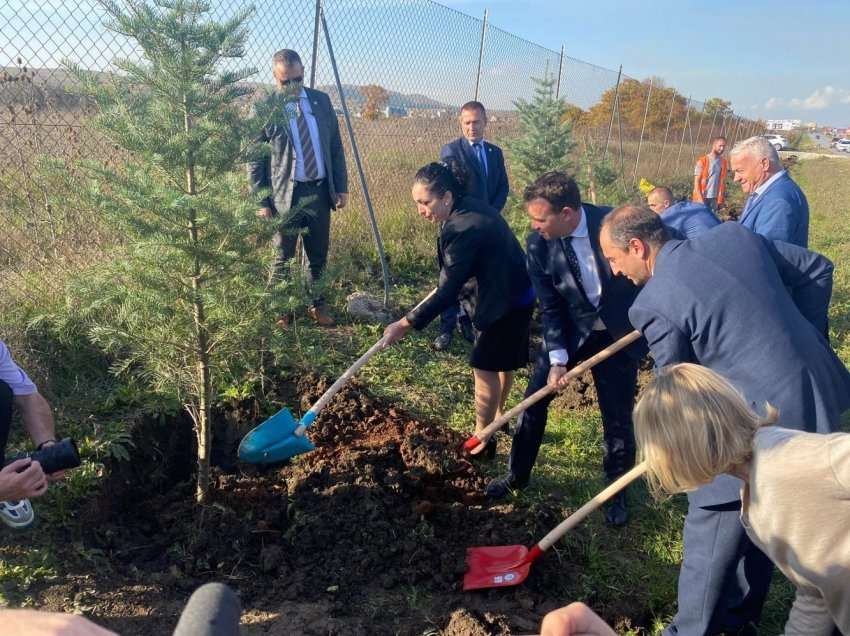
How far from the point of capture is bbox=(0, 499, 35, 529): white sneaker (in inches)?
112

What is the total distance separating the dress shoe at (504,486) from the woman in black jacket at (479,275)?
1.79 ft

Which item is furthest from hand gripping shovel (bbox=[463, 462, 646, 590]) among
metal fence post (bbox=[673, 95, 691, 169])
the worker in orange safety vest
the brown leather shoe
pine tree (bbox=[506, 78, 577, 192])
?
metal fence post (bbox=[673, 95, 691, 169])

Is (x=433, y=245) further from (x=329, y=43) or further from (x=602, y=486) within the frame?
(x=602, y=486)

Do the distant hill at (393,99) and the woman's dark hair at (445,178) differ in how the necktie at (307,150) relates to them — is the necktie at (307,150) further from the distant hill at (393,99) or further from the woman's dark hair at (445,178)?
the woman's dark hair at (445,178)

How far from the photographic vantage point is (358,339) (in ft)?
17.5

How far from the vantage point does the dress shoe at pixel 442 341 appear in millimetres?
5586

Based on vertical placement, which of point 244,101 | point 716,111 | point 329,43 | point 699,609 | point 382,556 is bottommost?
point 382,556

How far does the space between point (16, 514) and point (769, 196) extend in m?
4.62

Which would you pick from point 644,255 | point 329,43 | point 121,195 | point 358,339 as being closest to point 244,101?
point 121,195

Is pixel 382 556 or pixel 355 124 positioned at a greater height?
pixel 355 124

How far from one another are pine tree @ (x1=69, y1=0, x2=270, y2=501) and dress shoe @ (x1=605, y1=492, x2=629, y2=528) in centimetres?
212

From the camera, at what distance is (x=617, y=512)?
347 cm

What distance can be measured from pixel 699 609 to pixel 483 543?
1079 millimetres

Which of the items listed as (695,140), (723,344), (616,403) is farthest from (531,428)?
(695,140)
